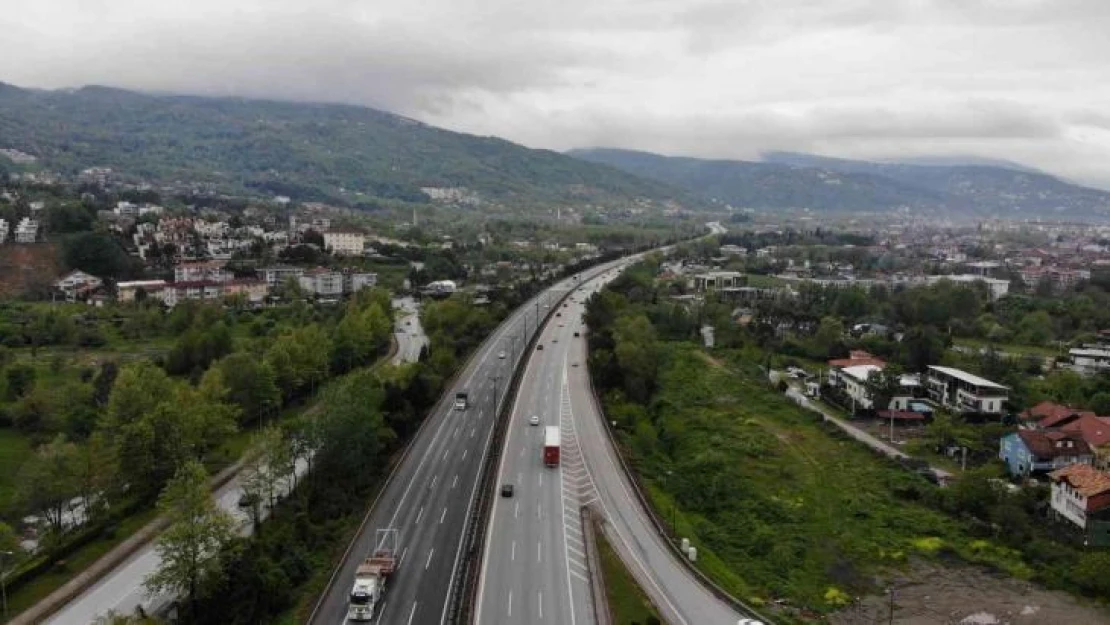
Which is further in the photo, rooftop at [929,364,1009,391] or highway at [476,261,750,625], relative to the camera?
rooftop at [929,364,1009,391]

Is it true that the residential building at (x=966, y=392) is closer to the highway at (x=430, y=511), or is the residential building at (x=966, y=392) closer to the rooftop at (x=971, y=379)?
the rooftop at (x=971, y=379)

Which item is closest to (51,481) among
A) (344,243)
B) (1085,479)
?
(1085,479)

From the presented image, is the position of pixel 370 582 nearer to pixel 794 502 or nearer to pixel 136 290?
pixel 794 502

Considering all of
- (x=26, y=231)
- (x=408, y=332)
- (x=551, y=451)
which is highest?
(x=26, y=231)

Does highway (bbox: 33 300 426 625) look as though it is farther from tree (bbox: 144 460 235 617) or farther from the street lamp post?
the street lamp post

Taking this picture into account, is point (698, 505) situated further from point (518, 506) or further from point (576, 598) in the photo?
point (576, 598)

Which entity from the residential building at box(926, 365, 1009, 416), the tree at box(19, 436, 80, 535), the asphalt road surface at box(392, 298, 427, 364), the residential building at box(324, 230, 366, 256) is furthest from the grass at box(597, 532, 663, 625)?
the residential building at box(324, 230, 366, 256)

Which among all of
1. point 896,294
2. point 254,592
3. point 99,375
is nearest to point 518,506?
point 254,592

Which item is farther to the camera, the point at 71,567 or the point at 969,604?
the point at 71,567
